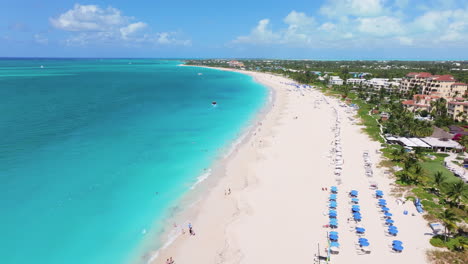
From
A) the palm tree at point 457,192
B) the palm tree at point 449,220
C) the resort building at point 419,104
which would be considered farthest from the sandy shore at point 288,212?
the resort building at point 419,104

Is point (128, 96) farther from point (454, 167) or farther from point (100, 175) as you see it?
point (454, 167)

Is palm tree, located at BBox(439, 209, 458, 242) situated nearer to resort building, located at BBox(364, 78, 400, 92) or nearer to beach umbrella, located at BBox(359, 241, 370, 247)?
beach umbrella, located at BBox(359, 241, 370, 247)

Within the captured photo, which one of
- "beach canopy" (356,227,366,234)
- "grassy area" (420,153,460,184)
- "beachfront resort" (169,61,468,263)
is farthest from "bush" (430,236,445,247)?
"grassy area" (420,153,460,184)

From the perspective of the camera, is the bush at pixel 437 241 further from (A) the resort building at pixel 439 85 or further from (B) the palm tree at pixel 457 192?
(A) the resort building at pixel 439 85

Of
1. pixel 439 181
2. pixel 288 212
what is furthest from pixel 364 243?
pixel 439 181

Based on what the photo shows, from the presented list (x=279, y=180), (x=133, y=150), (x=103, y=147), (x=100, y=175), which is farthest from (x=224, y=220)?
(x=103, y=147)

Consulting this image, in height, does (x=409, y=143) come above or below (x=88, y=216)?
above
